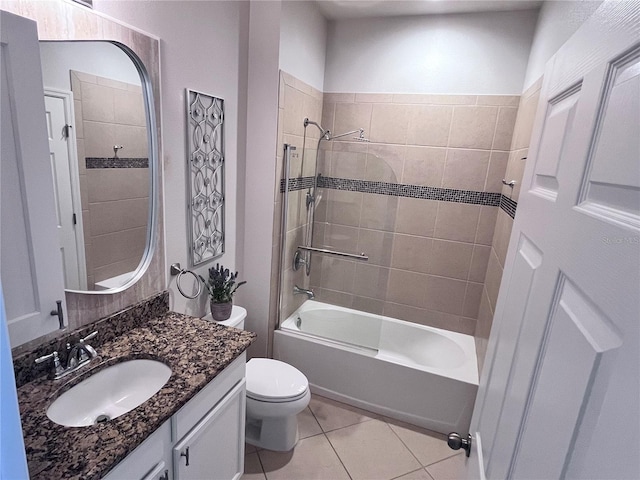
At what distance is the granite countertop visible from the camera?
85cm

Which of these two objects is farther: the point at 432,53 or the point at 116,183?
→ the point at 432,53

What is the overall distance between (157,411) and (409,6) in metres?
2.69

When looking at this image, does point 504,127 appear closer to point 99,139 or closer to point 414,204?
point 414,204

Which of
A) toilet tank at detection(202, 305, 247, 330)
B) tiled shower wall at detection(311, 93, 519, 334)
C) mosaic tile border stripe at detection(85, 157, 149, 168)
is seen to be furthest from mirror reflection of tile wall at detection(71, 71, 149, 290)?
tiled shower wall at detection(311, 93, 519, 334)

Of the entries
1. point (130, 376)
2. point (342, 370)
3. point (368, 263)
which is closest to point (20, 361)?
point (130, 376)

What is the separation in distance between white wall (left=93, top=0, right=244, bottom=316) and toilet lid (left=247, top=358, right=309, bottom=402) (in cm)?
48

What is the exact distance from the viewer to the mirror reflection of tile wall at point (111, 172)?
3.98 feet

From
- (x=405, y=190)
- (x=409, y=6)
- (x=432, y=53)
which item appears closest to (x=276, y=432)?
(x=405, y=190)

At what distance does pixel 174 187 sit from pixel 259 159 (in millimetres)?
670

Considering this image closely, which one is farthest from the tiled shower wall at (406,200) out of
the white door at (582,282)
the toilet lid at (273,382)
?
the white door at (582,282)

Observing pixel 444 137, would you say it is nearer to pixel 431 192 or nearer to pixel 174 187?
pixel 431 192

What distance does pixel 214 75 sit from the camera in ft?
5.94

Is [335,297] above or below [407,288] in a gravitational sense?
below

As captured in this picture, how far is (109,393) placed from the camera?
1.26 metres
